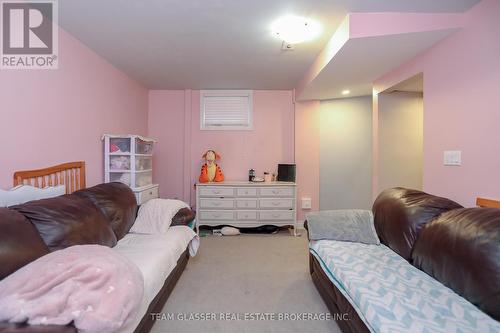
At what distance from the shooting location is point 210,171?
3.89 m

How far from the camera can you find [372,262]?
169 cm

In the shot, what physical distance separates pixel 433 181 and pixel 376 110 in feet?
3.74

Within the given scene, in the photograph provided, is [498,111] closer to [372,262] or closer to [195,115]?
[372,262]

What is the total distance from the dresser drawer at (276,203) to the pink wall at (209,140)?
2.18 feet

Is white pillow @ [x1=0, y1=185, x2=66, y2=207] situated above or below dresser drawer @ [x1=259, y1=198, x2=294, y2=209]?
above

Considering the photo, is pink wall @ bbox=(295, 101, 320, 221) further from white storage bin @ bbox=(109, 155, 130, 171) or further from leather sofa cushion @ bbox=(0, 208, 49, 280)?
leather sofa cushion @ bbox=(0, 208, 49, 280)

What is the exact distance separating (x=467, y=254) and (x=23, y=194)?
2754mm

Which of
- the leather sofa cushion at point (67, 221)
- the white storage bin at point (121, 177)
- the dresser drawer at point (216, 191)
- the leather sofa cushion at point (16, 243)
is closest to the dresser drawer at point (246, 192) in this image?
the dresser drawer at point (216, 191)

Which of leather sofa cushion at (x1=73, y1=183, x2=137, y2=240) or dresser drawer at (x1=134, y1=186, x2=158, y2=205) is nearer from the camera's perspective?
leather sofa cushion at (x1=73, y1=183, x2=137, y2=240)

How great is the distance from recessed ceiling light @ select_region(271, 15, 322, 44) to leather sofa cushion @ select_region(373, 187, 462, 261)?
160 cm

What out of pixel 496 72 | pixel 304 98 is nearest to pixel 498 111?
pixel 496 72

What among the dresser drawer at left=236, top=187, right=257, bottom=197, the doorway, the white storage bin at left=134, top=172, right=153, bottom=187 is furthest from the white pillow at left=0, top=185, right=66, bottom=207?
the doorway

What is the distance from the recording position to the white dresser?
3652 mm

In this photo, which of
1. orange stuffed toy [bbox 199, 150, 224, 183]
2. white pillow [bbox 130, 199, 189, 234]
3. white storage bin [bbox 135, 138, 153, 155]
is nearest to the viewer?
white pillow [bbox 130, 199, 189, 234]
